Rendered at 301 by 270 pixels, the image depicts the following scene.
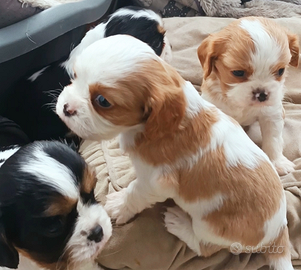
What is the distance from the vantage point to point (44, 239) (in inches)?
57.8

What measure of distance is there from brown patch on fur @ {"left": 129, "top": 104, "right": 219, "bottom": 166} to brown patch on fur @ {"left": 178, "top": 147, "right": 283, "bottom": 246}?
0.22 feet

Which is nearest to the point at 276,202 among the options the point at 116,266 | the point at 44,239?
the point at 116,266

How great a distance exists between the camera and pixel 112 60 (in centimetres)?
138

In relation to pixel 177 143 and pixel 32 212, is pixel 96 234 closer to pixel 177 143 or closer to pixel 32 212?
pixel 32 212

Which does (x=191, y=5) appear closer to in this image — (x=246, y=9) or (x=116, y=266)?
(x=246, y=9)

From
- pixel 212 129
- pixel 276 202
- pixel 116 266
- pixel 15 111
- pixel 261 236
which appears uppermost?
pixel 212 129

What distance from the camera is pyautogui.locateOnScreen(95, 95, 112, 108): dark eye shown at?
140 cm

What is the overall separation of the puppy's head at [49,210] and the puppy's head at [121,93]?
158 millimetres

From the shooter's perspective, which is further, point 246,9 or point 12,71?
point 246,9

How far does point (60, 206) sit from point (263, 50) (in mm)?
1171

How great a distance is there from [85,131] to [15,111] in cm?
120

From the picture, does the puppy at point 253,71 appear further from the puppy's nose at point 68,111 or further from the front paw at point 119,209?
the puppy's nose at point 68,111

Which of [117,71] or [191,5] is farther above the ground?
[117,71]

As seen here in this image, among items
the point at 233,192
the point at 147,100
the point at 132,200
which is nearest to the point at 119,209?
the point at 132,200
